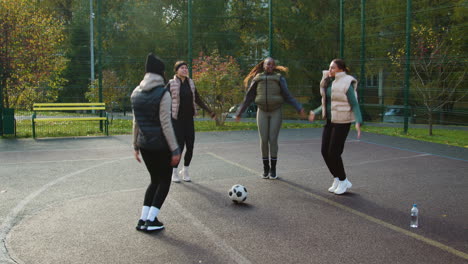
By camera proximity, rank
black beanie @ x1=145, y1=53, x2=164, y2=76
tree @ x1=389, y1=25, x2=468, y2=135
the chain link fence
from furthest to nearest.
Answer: the chain link fence
tree @ x1=389, y1=25, x2=468, y2=135
black beanie @ x1=145, y1=53, x2=164, y2=76

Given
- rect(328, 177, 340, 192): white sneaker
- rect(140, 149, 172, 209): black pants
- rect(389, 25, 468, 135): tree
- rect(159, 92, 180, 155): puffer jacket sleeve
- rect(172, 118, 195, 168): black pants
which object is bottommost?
rect(328, 177, 340, 192): white sneaker

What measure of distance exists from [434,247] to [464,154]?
23.4 ft

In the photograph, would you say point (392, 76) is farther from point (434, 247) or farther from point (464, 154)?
point (434, 247)

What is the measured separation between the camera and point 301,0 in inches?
987

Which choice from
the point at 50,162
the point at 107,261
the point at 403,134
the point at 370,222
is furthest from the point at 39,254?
the point at 403,134

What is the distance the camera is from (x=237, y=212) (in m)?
5.72

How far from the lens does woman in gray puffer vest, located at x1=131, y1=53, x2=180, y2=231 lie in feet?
15.5

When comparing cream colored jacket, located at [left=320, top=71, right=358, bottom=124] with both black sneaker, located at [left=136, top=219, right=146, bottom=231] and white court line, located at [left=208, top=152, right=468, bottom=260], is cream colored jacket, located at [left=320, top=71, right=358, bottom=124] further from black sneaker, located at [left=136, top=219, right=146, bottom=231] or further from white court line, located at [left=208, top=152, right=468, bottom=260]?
black sneaker, located at [left=136, top=219, right=146, bottom=231]

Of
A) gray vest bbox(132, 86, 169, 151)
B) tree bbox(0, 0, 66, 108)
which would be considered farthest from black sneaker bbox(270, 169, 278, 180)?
tree bbox(0, 0, 66, 108)

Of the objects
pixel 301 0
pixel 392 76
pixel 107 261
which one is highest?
pixel 301 0

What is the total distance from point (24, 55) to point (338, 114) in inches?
498

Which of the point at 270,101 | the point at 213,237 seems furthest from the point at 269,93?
the point at 213,237

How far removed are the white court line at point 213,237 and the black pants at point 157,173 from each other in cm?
54

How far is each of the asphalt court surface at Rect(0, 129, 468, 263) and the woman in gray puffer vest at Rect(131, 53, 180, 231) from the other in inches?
27.5
